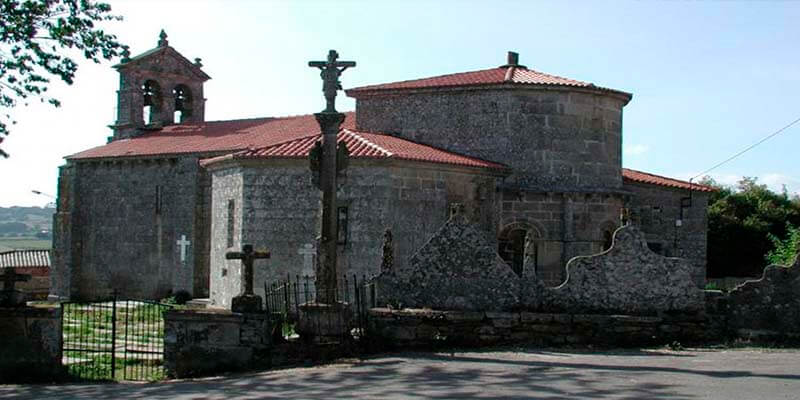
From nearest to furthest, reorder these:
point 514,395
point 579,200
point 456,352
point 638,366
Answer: point 514,395 < point 638,366 < point 456,352 < point 579,200

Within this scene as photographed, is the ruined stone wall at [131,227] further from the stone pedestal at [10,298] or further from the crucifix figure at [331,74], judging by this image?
the crucifix figure at [331,74]

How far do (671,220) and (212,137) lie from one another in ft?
49.2

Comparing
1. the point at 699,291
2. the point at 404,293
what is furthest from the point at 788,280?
the point at 404,293

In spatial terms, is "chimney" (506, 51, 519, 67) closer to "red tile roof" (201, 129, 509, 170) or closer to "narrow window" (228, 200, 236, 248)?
"red tile roof" (201, 129, 509, 170)

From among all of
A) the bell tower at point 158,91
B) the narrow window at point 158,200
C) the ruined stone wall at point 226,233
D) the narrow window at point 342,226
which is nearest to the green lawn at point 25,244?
the bell tower at point 158,91

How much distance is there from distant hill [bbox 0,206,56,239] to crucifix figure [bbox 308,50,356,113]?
464 ft

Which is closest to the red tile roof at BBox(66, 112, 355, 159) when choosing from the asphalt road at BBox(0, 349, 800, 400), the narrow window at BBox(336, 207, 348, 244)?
the narrow window at BBox(336, 207, 348, 244)

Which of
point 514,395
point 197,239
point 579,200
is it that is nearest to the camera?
point 514,395

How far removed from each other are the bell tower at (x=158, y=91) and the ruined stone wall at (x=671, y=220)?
1899 cm

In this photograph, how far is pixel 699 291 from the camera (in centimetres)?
1253

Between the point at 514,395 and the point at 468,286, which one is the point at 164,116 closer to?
the point at 468,286

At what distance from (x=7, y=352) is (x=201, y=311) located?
291 centimetres

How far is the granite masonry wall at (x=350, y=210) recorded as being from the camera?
63.8 feet

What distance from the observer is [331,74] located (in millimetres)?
13023
